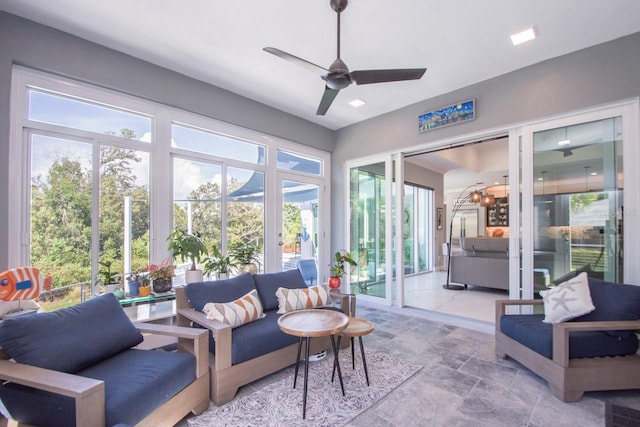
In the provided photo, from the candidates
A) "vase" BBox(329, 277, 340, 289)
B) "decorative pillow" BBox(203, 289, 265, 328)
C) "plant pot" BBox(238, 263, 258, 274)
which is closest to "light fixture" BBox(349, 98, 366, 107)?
"vase" BBox(329, 277, 340, 289)

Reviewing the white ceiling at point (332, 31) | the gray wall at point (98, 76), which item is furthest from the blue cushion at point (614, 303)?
the gray wall at point (98, 76)

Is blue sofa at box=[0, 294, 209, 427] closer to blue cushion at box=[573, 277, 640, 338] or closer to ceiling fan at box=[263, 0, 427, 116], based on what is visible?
ceiling fan at box=[263, 0, 427, 116]

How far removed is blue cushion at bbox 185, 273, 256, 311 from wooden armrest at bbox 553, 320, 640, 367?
262 cm

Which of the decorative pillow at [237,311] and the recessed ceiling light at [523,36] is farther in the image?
the recessed ceiling light at [523,36]

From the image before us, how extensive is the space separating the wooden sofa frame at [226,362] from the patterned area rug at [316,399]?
10cm

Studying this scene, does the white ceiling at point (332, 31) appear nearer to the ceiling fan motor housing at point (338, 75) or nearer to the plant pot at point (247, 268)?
the ceiling fan motor housing at point (338, 75)

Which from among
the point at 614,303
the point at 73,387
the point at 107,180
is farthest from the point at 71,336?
the point at 614,303

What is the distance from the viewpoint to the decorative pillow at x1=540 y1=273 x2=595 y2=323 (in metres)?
2.42

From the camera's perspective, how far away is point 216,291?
2.66 m

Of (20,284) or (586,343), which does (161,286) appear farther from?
(586,343)

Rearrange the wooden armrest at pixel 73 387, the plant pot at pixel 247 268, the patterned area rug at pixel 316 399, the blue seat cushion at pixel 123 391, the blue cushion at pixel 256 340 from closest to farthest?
the wooden armrest at pixel 73 387 < the blue seat cushion at pixel 123 391 < the patterned area rug at pixel 316 399 < the blue cushion at pixel 256 340 < the plant pot at pixel 247 268

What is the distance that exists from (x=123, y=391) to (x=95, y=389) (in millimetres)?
208

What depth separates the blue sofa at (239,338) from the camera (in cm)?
215

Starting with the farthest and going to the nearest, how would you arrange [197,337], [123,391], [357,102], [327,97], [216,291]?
[357,102] → [327,97] → [216,291] → [197,337] → [123,391]
